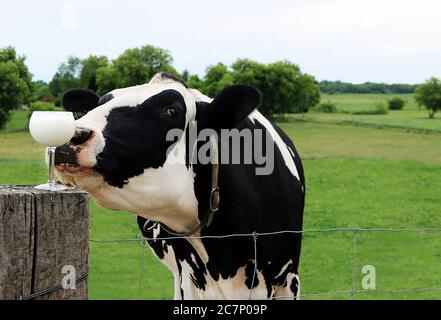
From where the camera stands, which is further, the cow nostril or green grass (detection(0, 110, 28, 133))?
green grass (detection(0, 110, 28, 133))

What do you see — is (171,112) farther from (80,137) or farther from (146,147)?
(80,137)

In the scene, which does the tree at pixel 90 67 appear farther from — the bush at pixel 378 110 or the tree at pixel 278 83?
the bush at pixel 378 110

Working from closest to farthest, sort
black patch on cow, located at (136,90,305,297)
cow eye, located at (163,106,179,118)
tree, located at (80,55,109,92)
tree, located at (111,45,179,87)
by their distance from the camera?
cow eye, located at (163,106,179,118)
black patch on cow, located at (136,90,305,297)
tree, located at (111,45,179,87)
tree, located at (80,55,109,92)

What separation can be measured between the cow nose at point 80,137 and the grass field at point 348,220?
55 centimetres

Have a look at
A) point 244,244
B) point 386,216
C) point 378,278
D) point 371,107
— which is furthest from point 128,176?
point 371,107

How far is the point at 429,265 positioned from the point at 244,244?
1109 centimetres

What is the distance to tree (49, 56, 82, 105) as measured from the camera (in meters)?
69.9

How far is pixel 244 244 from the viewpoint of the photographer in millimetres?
3686

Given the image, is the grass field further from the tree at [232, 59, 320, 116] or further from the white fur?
the tree at [232, 59, 320, 116]

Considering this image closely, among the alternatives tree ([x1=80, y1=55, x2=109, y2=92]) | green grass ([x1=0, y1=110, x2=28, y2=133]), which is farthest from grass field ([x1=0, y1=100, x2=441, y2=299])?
tree ([x1=80, y1=55, x2=109, y2=92])

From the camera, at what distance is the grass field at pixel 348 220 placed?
12430 millimetres

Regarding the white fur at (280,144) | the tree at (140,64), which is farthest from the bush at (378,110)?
the white fur at (280,144)

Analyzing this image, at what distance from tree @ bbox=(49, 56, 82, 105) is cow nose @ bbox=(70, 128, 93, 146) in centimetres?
6585

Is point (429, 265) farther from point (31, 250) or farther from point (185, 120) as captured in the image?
point (31, 250)
